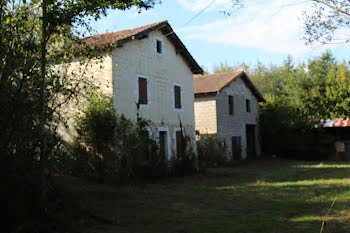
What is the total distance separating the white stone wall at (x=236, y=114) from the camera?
76.2ft

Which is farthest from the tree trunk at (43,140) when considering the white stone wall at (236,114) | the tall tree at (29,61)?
the white stone wall at (236,114)

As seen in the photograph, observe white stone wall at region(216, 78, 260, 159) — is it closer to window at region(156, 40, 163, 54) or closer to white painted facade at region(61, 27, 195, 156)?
white painted facade at region(61, 27, 195, 156)

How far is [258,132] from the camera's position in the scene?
28.2 meters

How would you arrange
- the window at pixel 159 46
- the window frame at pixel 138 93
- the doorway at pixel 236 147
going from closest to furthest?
1. the window frame at pixel 138 93
2. the window at pixel 159 46
3. the doorway at pixel 236 147

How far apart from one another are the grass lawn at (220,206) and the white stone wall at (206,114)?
8649 mm

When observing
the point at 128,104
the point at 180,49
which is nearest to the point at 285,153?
the point at 180,49

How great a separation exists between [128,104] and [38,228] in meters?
8.85

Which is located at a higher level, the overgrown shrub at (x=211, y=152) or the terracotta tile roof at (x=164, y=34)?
the terracotta tile roof at (x=164, y=34)

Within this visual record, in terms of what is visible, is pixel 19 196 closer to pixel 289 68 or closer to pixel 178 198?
pixel 178 198

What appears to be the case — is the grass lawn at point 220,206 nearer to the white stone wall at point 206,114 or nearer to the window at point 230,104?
the white stone wall at point 206,114

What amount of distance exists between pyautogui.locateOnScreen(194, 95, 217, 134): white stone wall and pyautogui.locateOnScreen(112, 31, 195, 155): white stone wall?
133 inches

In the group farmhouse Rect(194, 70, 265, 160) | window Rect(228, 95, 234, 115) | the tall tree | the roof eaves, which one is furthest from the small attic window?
the tall tree

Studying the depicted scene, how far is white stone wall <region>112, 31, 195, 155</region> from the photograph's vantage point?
14711 mm

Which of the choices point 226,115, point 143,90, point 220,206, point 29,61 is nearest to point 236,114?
point 226,115
